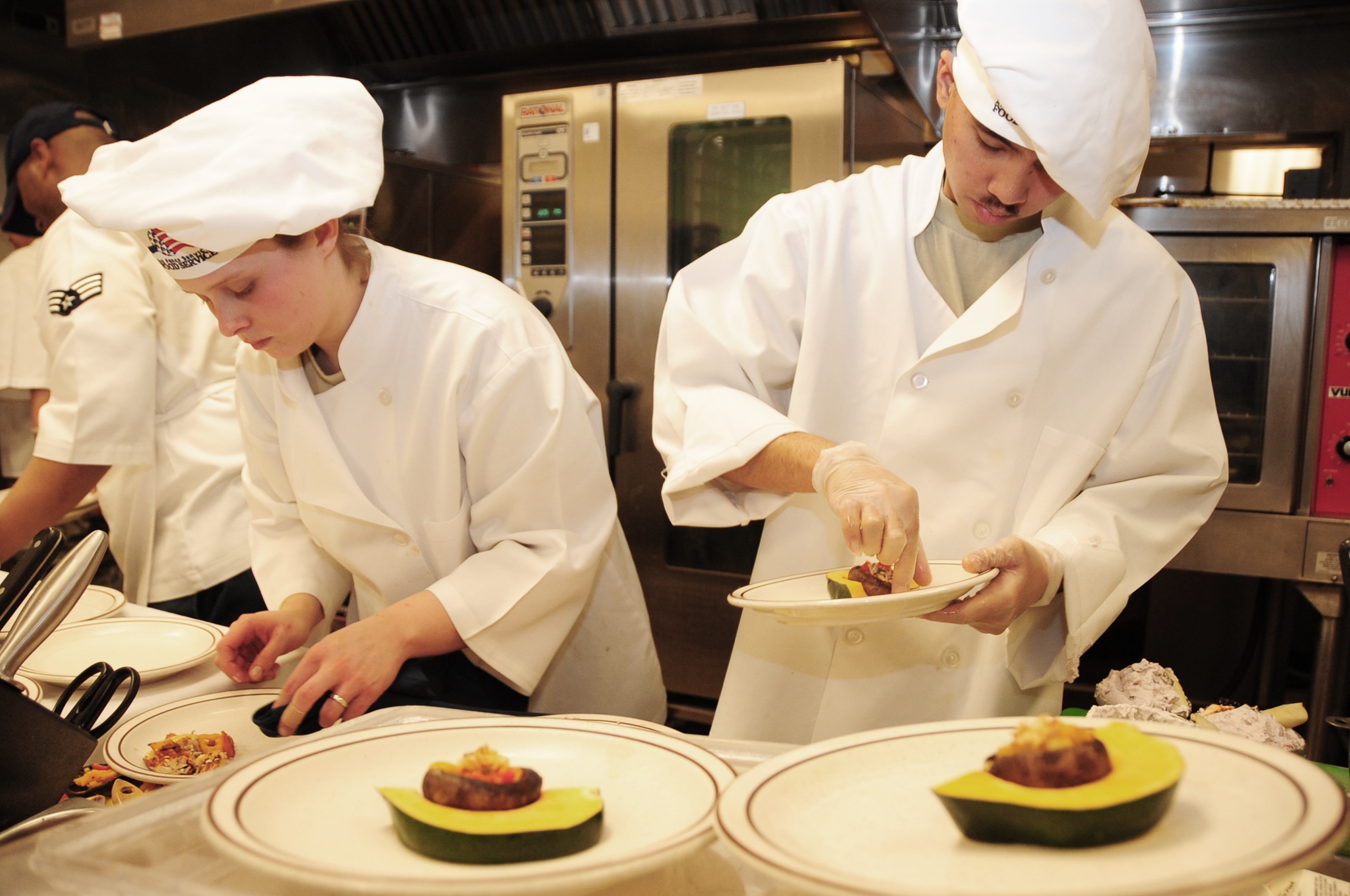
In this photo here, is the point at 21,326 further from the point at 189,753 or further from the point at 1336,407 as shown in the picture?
the point at 1336,407

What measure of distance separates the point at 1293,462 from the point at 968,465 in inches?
61.3

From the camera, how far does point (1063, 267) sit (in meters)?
1.36

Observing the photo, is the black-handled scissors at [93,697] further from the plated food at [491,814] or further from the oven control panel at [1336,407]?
the oven control panel at [1336,407]

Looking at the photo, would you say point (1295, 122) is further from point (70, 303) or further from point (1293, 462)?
point (70, 303)

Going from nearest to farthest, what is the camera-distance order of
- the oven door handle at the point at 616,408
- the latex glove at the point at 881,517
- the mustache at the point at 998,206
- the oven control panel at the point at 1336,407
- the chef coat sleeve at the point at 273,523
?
the latex glove at the point at 881,517 < the mustache at the point at 998,206 < the chef coat sleeve at the point at 273,523 < the oven control panel at the point at 1336,407 < the oven door handle at the point at 616,408

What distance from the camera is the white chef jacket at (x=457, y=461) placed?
1381mm

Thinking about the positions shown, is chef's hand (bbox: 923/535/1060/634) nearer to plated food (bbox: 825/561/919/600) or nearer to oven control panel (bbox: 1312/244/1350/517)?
plated food (bbox: 825/561/919/600)

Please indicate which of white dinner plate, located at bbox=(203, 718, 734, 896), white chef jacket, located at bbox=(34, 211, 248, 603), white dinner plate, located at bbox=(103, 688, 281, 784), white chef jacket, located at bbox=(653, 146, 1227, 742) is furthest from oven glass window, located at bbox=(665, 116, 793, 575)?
white dinner plate, located at bbox=(203, 718, 734, 896)

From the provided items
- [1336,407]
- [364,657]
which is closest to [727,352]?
[364,657]

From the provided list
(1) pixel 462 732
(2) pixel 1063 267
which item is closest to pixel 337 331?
(1) pixel 462 732

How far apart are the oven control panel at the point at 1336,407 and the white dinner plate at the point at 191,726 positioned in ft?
7.87

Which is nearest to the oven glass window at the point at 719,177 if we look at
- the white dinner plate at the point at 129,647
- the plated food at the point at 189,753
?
the white dinner plate at the point at 129,647

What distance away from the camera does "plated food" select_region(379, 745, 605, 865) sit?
0.55m

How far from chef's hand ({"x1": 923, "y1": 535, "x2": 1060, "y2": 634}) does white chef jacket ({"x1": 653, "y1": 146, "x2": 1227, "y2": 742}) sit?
144 millimetres
